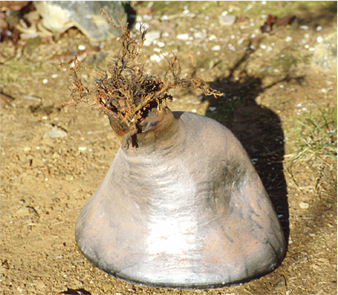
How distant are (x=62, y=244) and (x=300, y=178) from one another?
191 centimetres

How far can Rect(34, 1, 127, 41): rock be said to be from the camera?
5.38 metres

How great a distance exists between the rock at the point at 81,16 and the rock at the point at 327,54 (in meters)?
2.52

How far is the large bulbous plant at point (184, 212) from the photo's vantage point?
2.18m

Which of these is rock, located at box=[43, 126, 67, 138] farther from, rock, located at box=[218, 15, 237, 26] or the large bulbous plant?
rock, located at box=[218, 15, 237, 26]

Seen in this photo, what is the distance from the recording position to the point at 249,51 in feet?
16.8

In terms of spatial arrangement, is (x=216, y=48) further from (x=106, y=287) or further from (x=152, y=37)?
(x=106, y=287)

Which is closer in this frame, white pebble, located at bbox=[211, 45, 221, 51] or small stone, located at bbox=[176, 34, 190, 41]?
white pebble, located at bbox=[211, 45, 221, 51]

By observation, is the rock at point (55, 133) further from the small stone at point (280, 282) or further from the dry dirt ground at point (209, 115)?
the small stone at point (280, 282)

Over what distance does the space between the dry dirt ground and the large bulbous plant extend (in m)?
0.19

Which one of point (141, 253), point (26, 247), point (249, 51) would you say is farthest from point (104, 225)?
point (249, 51)

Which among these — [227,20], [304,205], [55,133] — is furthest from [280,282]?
[227,20]

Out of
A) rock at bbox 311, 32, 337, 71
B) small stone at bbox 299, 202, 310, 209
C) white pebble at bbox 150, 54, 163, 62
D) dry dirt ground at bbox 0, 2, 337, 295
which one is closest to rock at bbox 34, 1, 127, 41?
dry dirt ground at bbox 0, 2, 337, 295

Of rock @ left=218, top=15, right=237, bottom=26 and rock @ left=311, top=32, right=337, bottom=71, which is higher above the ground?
rock @ left=218, top=15, right=237, bottom=26

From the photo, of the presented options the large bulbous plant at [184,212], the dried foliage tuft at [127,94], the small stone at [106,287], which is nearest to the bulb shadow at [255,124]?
the large bulbous plant at [184,212]
